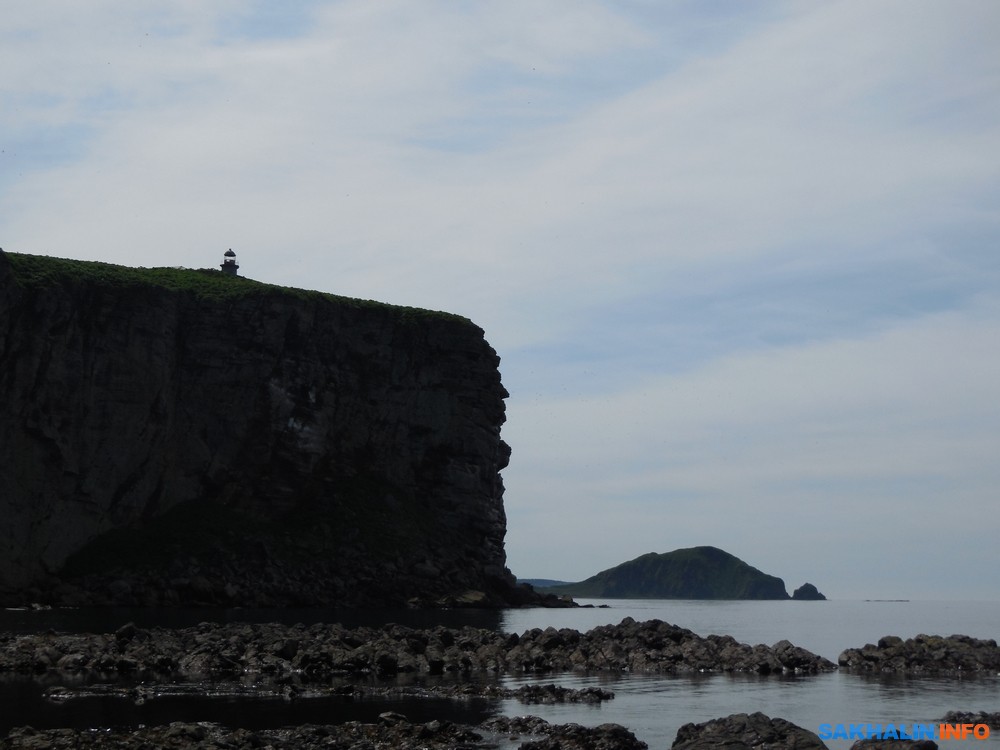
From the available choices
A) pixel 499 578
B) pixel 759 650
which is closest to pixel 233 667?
pixel 759 650

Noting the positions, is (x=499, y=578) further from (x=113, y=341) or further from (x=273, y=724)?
(x=273, y=724)

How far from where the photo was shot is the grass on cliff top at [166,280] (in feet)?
417

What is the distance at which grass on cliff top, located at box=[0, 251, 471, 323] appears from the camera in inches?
5010

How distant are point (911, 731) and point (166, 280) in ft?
390

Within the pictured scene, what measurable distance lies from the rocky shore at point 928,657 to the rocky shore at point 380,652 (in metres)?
Result: 2.01

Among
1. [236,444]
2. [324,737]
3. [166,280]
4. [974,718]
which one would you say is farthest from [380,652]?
[166,280]

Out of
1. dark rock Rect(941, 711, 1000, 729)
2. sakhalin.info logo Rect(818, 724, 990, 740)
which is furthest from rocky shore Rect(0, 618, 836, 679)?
sakhalin.info logo Rect(818, 724, 990, 740)

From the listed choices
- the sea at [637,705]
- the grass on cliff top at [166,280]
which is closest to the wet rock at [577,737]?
the sea at [637,705]

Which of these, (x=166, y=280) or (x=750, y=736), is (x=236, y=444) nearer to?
(x=166, y=280)

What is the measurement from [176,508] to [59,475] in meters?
14.4

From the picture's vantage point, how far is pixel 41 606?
364ft

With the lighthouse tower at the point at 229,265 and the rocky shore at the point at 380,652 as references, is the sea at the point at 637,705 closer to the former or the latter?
the rocky shore at the point at 380,652

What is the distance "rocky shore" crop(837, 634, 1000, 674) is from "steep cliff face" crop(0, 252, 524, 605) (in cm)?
7358

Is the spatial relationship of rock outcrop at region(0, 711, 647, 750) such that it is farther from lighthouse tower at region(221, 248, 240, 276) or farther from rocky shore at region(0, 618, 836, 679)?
lighthouse tower at region(221, 248, 240, 276)
